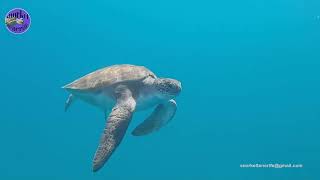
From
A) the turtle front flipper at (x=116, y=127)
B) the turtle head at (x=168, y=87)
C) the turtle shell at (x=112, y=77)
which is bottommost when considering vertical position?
the turtle front flipper at (x=116, y=127)

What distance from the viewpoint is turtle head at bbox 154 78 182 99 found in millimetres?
8125

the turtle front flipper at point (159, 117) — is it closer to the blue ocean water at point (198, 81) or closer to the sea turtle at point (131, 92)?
the sea turtle at point (131, 92)

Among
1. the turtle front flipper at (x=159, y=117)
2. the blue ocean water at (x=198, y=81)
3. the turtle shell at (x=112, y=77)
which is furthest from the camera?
the blue ocean water at (x=198, y=81)

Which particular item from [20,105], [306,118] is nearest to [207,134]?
[306,118]

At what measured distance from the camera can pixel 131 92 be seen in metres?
8.65

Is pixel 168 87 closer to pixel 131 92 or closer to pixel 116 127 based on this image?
pixel 131 92

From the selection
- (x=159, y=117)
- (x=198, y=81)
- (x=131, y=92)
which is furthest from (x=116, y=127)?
(x=198, y=81)

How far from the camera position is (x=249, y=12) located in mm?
28844

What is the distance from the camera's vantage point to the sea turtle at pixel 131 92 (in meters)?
8.16

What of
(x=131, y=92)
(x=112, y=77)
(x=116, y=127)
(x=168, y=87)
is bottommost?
(x=116, y=127)

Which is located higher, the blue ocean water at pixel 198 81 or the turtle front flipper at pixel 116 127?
the blue ocean water at pixel 198 81

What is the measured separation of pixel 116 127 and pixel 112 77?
1.83 meters

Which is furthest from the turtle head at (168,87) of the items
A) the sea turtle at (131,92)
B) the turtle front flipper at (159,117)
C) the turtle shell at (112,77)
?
the turtle front flipper at (159,117)

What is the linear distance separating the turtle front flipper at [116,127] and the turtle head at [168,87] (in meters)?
0.65
